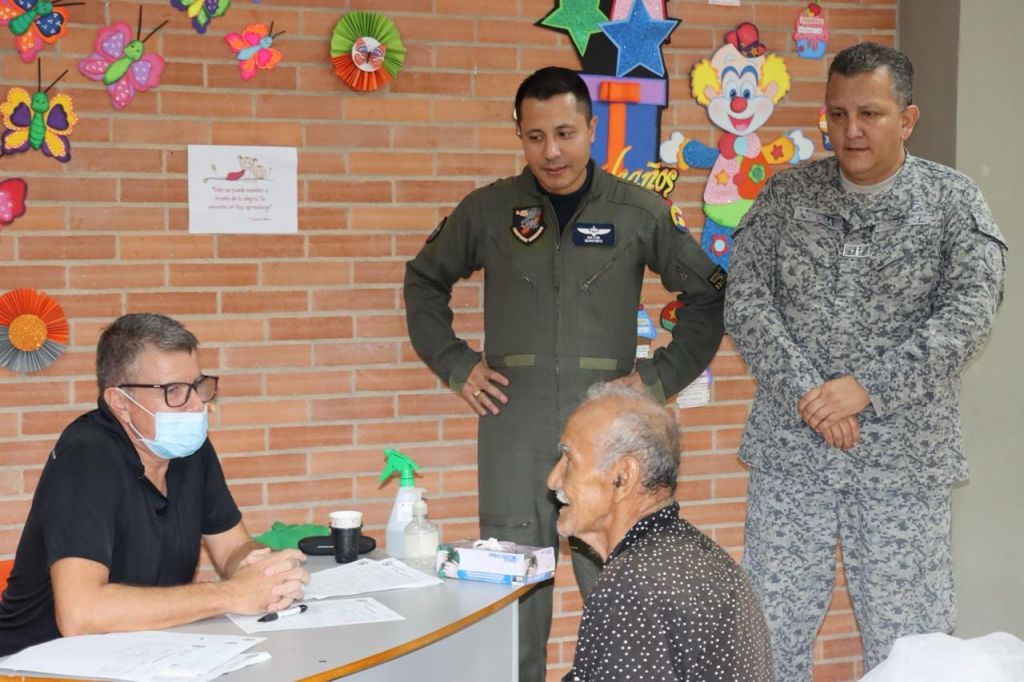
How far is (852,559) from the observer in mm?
2893

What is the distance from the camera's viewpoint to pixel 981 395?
3.74 meters

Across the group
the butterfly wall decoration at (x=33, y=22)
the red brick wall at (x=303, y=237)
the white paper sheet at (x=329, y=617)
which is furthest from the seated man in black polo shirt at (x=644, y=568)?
the butterfly wall decoration at (x=33, y=22)

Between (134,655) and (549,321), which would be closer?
(134,655)

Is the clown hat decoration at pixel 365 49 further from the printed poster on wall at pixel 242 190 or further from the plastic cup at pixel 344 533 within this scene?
the plastic cup at pixel 344 533

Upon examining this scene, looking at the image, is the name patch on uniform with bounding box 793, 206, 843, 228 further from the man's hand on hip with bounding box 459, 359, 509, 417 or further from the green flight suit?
the man's hand on hip with bounding box 459, 359, 509, 417

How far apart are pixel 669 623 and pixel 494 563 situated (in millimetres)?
786

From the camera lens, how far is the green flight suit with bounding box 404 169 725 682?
3.18m

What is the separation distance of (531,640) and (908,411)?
3.98 feet

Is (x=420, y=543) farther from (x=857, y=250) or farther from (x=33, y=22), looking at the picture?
(x=33, y=22)

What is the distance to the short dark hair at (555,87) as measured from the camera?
3.16 meters

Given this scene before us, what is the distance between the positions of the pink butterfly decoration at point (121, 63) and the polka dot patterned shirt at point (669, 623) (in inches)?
88.8

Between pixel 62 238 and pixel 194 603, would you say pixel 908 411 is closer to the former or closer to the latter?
pixel 194 603

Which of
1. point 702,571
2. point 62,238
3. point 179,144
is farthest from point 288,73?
point 702,571

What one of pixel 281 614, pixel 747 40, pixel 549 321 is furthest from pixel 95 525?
pixel 747 40
